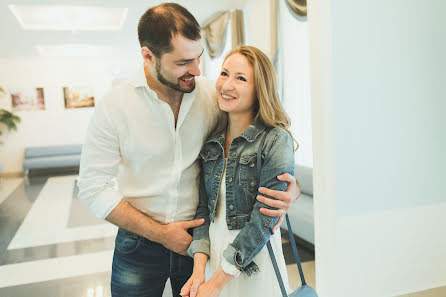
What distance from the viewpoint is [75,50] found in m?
10.4

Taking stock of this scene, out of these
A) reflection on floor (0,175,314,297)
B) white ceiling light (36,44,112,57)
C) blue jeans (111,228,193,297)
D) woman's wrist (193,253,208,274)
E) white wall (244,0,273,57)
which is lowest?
reflection on floor (0,175,314,297)

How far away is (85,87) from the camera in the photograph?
1100 cm

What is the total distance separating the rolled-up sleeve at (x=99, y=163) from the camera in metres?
1.44

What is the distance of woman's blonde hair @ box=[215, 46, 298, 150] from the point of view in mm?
1370

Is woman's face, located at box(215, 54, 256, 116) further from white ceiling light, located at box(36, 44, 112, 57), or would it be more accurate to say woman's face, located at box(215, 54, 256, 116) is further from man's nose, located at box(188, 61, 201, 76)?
white ceiling light, located at box(36, 44, 112, 57)

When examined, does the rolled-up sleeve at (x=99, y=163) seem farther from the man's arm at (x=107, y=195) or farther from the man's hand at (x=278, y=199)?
the man's hand at (x=278, y=199)

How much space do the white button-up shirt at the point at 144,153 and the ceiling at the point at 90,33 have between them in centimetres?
512

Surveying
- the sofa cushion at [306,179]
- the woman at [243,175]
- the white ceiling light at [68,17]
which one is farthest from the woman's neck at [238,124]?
the white ceiling light at [68,17]

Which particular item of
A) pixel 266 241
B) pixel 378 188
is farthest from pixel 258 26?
pixel 266 241

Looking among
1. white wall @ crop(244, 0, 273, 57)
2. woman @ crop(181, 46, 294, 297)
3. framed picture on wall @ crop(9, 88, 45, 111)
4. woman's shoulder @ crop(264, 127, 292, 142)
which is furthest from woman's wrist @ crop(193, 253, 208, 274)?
framed picture on wall @ crop(9, 88, 45, 111)

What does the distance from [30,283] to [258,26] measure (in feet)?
14.9

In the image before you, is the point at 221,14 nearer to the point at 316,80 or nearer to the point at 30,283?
the point at 316,80

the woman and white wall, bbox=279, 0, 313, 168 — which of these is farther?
white wall, bbox=279, 0, 313, 168

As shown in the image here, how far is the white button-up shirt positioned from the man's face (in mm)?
72
